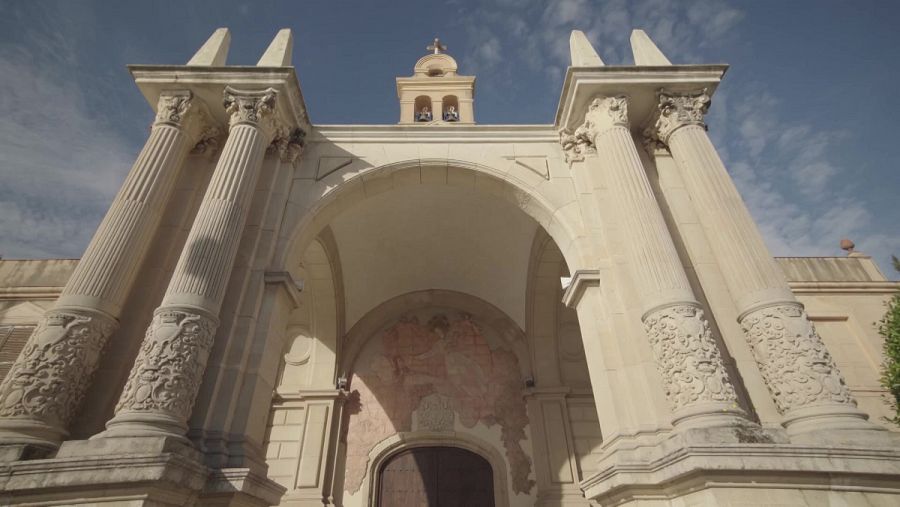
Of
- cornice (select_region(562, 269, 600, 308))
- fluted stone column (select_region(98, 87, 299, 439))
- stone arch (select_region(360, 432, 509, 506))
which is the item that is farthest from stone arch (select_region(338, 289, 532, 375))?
fluted stone column (select_region(98, 87, 299, 439))

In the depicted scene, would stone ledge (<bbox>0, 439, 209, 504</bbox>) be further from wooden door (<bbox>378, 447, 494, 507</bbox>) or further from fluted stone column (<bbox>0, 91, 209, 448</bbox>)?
wooden door (<bbox>378, 447, 494, 507</bbox>)

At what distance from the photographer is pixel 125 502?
3.64m

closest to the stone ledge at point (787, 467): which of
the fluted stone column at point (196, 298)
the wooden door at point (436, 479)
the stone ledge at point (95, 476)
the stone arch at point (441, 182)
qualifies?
the stone arch at point (441, 182)

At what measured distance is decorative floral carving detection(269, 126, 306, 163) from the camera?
7262mm

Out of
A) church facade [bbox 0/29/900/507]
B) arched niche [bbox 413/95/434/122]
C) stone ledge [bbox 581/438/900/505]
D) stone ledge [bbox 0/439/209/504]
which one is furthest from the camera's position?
arched niche [bbox 413/95/434/122]

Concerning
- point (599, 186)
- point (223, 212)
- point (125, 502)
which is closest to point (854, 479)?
point (599, 186)

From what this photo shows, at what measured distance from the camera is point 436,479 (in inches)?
389

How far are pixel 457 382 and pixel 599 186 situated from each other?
20.4 ft

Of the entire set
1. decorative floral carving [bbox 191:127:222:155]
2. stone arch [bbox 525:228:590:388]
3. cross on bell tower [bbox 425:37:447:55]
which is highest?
cross on bell tower [bbox 425:37:447:55]

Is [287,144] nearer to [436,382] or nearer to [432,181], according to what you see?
[432,181]

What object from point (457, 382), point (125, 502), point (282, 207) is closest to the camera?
point (125, 502)

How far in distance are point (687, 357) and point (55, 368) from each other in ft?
21.1

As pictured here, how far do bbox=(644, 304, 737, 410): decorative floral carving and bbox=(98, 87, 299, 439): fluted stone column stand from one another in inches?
194

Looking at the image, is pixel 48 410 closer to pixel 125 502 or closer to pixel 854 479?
pixel 125 502
